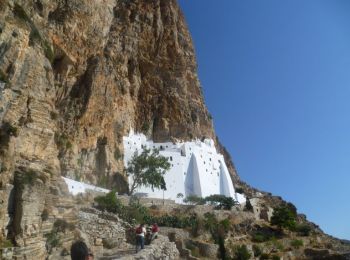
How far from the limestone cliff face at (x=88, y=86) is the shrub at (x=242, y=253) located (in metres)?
13.5

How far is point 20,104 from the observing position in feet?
A: 44.4

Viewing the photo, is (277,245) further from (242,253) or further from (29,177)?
(29,177)

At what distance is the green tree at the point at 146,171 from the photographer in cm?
3647

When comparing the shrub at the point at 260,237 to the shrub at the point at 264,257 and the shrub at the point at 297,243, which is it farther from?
the shrub at the point at 264,257

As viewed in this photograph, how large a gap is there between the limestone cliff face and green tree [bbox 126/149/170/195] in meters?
1.47

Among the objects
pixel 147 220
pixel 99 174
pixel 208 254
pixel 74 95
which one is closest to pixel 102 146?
pixel 99 174

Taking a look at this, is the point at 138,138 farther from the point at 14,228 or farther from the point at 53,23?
the point at 14,228

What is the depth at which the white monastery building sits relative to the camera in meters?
39.2

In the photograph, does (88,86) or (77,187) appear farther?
(88,86)

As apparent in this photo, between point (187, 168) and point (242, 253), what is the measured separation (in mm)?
17060

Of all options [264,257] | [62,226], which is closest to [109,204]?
[62,226]

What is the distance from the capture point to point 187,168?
42.2 m

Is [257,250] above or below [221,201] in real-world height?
below

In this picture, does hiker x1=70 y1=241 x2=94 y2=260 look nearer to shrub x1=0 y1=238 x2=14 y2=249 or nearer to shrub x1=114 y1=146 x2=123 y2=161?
shrub x1=0 y1=238 x2=14 y2=249
